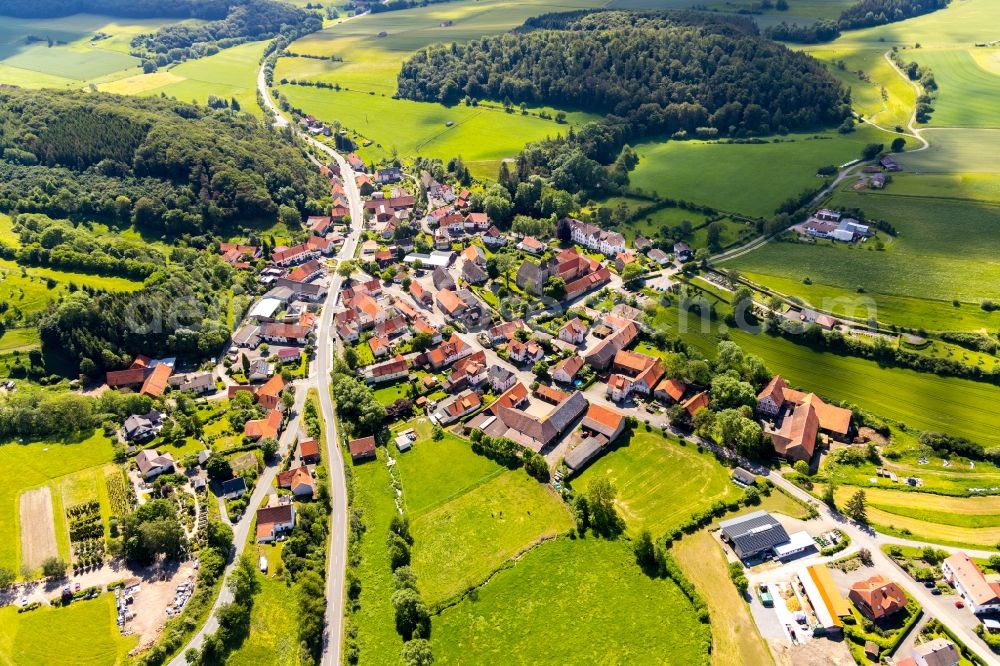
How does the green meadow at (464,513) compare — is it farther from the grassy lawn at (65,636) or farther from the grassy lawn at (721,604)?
the grassy lawn at (65,636)

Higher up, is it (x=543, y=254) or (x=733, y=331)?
(x=543, y=254)

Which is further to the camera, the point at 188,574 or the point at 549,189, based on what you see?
the point at 549,189

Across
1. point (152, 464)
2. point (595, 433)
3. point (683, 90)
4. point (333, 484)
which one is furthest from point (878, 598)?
point (683, 90)

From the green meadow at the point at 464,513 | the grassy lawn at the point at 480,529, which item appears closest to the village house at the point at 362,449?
the green meadow at the point at 464,513

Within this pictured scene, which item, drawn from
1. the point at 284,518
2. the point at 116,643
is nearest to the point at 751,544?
the point at 284,518

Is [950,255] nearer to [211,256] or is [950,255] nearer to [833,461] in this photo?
[833,461]

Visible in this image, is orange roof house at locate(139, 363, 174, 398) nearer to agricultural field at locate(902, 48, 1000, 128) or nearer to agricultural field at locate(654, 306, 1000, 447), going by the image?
agricultural field at locate(654, 306, 1000, 447)
